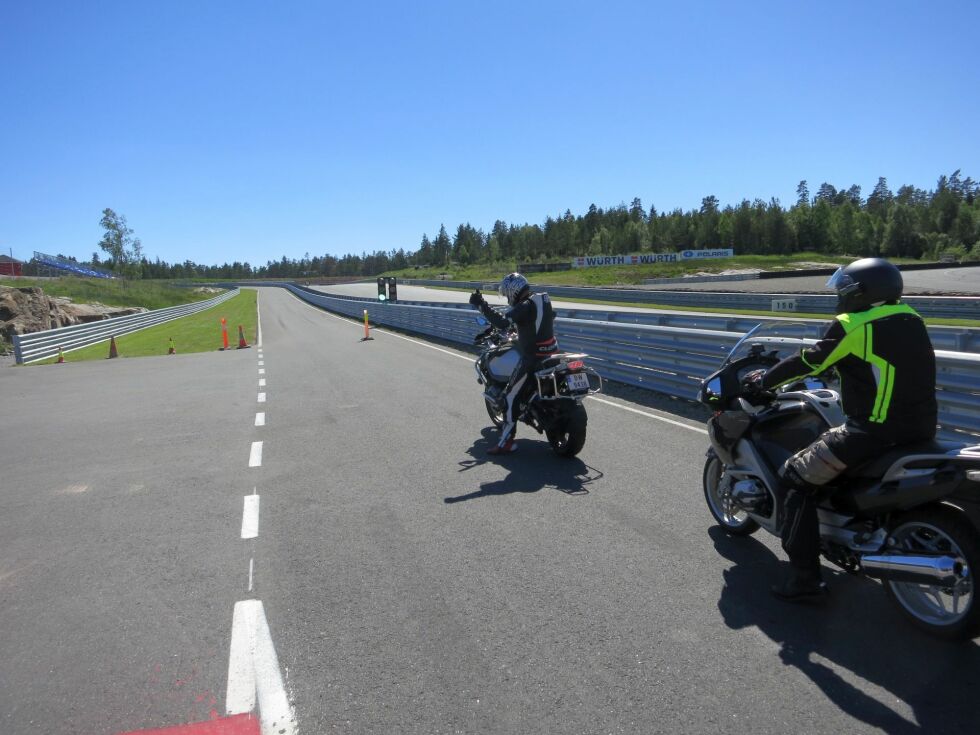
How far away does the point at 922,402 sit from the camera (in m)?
3.38

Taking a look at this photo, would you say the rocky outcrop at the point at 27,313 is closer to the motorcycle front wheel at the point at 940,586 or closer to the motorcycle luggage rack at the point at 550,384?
the motorcycle luggage rack at the point at 550,384

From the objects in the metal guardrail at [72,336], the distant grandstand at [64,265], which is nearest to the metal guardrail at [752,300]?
the metal guardrail at [72,336]

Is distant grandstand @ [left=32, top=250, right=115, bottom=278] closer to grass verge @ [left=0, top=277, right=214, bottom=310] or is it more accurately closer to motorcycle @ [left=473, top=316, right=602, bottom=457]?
grass verge @ [left=0, top=277, right=214, bottom=310]

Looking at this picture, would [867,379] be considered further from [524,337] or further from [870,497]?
[524,337]

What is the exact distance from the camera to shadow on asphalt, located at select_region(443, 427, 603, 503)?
602 cm

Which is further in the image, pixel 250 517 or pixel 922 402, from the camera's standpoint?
pixel 250 517

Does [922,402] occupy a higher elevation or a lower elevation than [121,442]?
higher

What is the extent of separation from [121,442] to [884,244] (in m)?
130

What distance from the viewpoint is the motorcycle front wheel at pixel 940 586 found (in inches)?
122

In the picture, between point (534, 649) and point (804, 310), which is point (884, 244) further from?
point (534, 649)

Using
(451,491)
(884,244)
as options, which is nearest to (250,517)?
(451,491)

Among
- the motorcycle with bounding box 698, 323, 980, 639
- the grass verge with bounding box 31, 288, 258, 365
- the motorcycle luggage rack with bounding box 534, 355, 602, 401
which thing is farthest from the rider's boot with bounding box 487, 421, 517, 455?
the grass verge with bounding box 31, 288, 258, 365

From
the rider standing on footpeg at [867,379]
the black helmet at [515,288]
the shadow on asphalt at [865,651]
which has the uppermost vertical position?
the black helmet at [515,288]

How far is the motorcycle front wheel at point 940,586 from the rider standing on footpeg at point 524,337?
423cm
